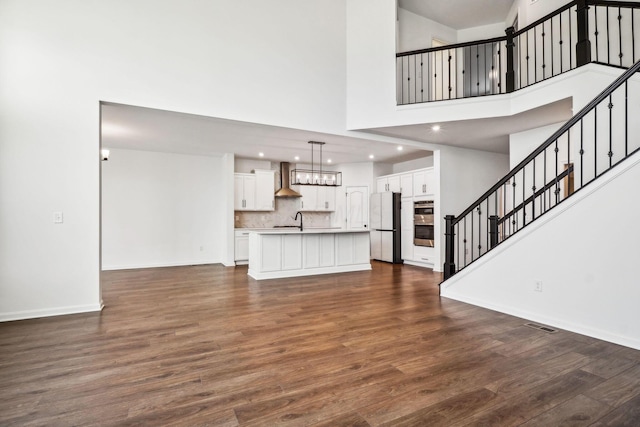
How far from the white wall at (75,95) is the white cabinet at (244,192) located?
11.3ft

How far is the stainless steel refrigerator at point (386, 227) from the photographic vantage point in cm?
824

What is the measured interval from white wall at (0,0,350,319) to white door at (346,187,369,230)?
5.04m

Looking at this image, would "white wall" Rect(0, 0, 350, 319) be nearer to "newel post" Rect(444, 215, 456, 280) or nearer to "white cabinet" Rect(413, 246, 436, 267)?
"newel post" Rect(444, 215, 456, 280)

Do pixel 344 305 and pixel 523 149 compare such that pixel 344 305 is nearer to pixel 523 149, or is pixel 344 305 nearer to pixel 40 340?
pixel 40 340

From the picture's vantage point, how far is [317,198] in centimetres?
942

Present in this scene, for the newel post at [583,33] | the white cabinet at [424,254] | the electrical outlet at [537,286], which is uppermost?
the newel post at [583,33]

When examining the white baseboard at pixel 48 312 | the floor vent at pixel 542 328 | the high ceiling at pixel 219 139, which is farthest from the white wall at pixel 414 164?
the white baseboard at pixel 48 312

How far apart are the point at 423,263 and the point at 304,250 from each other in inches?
124

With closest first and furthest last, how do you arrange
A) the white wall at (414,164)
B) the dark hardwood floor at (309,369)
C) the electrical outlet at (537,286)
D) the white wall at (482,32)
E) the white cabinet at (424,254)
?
1. the dark hardwood floor at (309,369)
2. the electrical outlet at (537,286)
3. the white wall at (482,32)
4. the white cabinet at (424,254)
5. the white wall at (414,164)

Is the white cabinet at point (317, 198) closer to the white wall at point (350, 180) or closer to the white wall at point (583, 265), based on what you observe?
the white wall at point (350, 180)

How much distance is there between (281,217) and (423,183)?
4024mm

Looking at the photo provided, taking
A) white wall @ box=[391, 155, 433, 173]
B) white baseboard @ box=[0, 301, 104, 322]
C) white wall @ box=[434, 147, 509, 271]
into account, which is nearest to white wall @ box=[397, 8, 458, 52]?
white wall @ box=[434, 147, 509, 271]

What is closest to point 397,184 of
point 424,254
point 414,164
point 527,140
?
point 414,164

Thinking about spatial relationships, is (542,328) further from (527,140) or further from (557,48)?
(557,48)
